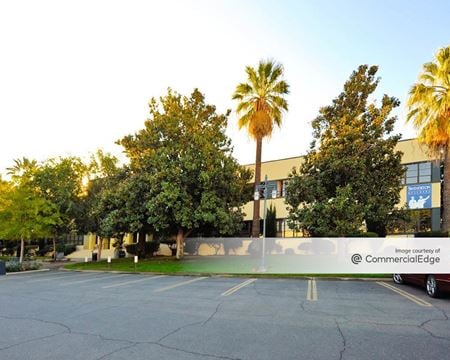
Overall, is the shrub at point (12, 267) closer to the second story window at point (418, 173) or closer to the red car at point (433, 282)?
the red car at point (433, 282)

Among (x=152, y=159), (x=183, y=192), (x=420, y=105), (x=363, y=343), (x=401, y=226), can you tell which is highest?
(x=420, y=105)

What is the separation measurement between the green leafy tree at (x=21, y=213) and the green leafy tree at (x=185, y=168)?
292 inches

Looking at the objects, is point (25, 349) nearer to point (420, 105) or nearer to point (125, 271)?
point (125, 271)

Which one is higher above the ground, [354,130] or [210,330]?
[354,130]

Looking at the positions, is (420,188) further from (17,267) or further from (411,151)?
(17,267)

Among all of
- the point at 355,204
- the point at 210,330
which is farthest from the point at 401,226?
the point at 210,330

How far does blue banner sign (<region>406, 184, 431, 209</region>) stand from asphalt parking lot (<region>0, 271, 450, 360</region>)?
17070mm

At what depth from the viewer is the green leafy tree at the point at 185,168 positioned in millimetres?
23405

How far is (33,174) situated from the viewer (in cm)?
3014

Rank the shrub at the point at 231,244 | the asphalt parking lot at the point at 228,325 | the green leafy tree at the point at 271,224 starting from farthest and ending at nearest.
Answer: the green leafy tree at the point at 271,224 → the shrub at the point at 231,244 → the asphalt parking lot at the point at 228,325

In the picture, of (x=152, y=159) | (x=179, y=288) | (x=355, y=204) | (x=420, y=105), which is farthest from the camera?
(x=152, y=159)

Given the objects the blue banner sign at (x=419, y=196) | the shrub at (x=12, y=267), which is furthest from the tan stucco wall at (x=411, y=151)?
the shrub at (x=12, y=267)

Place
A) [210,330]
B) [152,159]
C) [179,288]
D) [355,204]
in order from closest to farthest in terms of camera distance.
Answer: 1. [210,330]
2. [179,288]
3. [355,204]
4. [152,159]

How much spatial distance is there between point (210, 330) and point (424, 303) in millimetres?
6144
